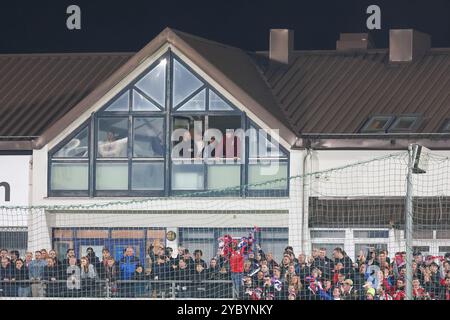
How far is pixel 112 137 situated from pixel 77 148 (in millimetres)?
883

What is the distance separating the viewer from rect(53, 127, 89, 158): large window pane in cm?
3972

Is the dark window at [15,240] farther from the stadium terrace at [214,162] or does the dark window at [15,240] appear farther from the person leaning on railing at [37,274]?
the person leaning on railing at [37,274]

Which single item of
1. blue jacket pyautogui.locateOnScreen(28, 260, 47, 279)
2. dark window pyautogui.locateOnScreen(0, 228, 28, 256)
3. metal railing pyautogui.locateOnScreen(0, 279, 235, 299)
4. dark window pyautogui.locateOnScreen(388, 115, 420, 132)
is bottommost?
metal railing pyautogui.locateOnScreen(0, 279, 235, 299)

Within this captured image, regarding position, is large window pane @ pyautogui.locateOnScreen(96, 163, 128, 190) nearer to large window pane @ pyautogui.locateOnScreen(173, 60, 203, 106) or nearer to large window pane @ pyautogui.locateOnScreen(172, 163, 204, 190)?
large window pane @ pyautogui.locateOnScreen(172, 163, 204, 190)

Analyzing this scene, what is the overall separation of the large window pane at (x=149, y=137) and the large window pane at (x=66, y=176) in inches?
59.7

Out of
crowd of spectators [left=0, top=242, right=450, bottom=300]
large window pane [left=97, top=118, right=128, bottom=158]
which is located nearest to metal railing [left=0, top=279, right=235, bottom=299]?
crowd of spectators [left=0, top=242, right=450, bottom=300]

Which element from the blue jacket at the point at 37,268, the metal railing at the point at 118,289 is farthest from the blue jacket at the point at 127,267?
the blue jacket at the point at 37,268

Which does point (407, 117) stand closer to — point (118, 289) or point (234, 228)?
point (234, 228)

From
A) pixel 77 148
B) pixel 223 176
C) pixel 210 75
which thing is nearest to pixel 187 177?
pixel 223 176

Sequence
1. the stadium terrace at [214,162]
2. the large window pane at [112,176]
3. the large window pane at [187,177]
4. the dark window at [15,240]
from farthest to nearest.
→ the large window pane at [112,176]
the large window pane at [187,177]
the dark window at [15,240]
the stadium terrace at [214,162]

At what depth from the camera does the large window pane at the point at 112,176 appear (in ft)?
130

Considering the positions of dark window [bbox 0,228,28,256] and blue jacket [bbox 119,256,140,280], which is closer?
blue jacket [bbox 119,256,140,280]

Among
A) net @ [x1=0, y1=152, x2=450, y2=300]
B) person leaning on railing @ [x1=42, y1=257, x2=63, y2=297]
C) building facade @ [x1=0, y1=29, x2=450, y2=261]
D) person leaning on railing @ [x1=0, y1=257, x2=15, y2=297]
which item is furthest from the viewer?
building facade @ [x1=0, y1=29, x2=450, y2=261]

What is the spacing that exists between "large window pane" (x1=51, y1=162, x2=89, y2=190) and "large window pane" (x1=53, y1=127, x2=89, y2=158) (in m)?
0.23
